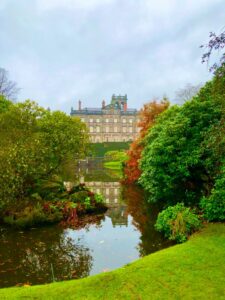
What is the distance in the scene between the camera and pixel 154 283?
7773 millimetres

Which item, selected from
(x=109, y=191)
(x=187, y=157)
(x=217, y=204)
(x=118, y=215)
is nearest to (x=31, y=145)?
(x=118, y=215)

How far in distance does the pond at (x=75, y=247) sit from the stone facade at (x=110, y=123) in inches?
4376

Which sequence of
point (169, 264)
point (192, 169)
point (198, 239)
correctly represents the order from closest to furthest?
point (169, 264) → point (198, 239) → point (192, 169)

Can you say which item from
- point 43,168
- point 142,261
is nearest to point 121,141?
point 43,168

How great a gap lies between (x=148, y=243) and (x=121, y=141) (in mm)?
117626

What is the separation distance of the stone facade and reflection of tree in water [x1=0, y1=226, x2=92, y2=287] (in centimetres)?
11477

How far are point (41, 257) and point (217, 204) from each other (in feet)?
22.9

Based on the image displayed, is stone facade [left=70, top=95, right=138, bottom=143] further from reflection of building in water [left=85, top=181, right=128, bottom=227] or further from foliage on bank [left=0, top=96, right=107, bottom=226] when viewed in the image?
foliage on bank [left=0, top=96, right=107, bottom=226]

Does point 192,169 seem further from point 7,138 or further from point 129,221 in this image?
point 7,138

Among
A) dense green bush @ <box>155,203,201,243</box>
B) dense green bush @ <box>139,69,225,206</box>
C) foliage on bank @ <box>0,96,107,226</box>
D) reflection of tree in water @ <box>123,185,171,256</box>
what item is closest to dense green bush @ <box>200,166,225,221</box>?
dense green bush @ <box>155,203,201,243</box>

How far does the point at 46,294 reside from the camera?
24.0 ft

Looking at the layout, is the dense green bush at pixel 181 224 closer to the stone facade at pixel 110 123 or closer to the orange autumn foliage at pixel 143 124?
the orange autumn foliage at pixel 143 124

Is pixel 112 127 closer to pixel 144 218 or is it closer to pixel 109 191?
pixel 109 191

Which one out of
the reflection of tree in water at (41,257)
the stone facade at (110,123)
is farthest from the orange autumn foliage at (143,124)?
the stone facade at (110,123)
